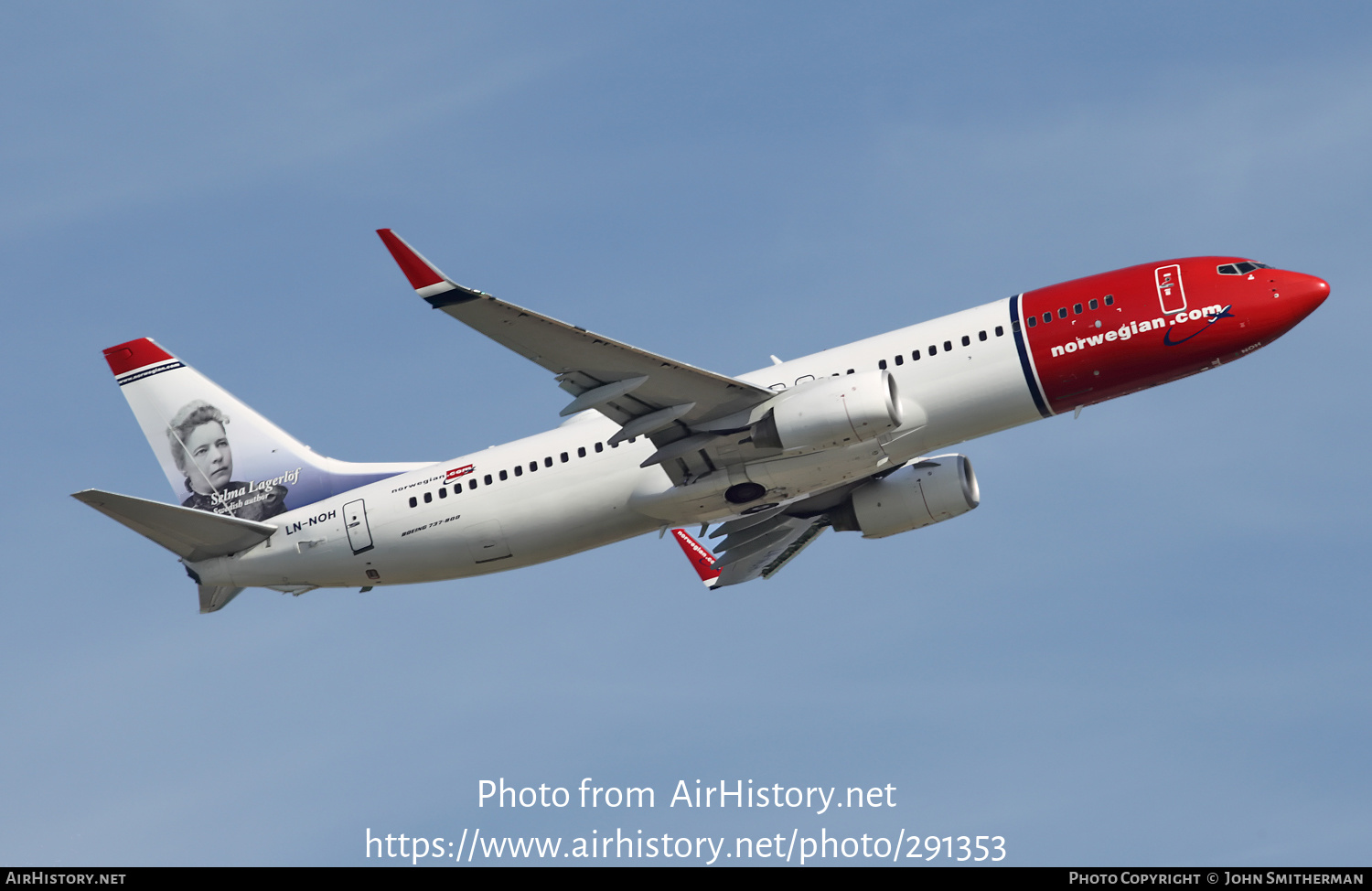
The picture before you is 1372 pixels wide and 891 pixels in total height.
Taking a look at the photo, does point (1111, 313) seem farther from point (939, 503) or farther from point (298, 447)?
point (298, 447)

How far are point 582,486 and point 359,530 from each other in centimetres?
685

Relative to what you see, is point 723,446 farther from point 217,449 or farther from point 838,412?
point 217,449

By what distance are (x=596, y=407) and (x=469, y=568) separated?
7.59 meters

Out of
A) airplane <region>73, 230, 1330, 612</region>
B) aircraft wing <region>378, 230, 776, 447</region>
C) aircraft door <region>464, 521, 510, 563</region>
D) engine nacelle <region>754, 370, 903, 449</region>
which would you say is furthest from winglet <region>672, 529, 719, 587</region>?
engine nacelle <region>754, 370, 903, 449</region>

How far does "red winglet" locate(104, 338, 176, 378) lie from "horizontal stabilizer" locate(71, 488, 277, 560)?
685 centimetres

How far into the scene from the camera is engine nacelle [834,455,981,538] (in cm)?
4509

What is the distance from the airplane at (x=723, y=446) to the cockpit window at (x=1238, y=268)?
2.9 inches

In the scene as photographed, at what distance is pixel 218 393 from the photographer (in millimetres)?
48031

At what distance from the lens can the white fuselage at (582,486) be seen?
3984 cm

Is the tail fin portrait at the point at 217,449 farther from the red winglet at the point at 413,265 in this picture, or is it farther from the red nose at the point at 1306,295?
the red nose at the point at 1306,295

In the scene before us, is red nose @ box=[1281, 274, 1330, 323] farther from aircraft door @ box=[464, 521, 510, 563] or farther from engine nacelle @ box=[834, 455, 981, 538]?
aircraft door @ box=[464, 521, 510, 563]

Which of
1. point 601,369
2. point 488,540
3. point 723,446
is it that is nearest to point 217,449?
point 488,540

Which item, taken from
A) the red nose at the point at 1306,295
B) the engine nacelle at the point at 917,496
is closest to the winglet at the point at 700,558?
the engine nacelle at the point at 917,496

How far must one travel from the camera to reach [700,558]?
48.6 metres
